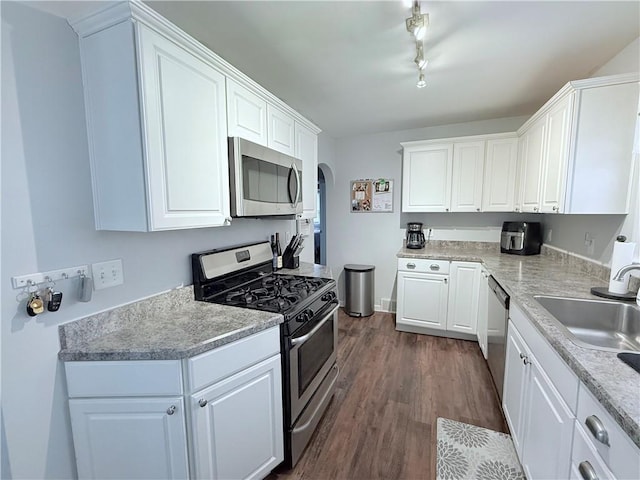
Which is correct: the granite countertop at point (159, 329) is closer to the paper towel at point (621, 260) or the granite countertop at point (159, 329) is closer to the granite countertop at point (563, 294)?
the granite countertop at point (563, 294)

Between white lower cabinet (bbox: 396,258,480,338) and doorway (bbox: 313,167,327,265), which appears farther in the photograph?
doorway (bbox: 313,167,327,265)

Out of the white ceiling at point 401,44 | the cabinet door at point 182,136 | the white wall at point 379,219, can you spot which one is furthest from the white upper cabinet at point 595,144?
the cabinet door at point 182,136

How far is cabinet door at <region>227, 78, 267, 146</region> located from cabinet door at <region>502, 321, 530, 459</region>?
1954 millimetres

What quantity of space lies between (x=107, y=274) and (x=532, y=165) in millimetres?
3258

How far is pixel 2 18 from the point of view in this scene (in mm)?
1005

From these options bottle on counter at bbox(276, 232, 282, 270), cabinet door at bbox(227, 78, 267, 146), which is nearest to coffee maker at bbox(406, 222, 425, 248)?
bottle on counter at bbox(276, 232, 282, 270)

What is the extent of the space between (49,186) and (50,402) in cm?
87

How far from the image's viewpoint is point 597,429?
82 centimetres

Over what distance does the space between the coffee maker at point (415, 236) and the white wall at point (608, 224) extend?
4.41ft

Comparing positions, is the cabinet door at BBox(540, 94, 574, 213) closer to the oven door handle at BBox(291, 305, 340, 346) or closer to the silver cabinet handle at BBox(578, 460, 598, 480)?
the silver cabinet handle at BBox(578, 460, 598, 480)

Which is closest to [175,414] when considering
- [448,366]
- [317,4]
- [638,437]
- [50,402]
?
[50,402]

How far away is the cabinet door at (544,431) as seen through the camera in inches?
40.4

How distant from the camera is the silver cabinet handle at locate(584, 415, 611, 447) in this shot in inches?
31.4

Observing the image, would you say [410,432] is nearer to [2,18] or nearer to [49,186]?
[49,186]
